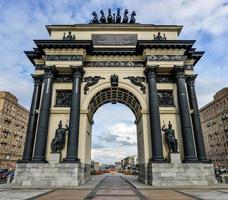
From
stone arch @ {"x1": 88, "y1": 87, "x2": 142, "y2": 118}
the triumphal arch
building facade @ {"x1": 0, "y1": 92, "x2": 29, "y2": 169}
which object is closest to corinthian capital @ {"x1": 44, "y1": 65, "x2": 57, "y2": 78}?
the triumphal arch

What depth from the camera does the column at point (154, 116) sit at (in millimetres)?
17844

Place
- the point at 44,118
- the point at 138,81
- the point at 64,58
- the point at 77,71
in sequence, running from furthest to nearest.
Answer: the point at 138,81 → the point at 64,58 → the point at 77,71 → the point at 44,118

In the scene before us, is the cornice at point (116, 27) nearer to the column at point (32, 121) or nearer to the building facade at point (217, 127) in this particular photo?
the column at point (32, 121)

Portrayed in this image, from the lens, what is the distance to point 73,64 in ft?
68.3

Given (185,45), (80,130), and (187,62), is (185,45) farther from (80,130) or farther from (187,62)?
(80,130)

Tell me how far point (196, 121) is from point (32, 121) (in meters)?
17.1

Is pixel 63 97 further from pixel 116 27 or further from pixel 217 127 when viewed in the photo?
pixel 217 127

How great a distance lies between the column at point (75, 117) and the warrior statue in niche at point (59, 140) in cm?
91

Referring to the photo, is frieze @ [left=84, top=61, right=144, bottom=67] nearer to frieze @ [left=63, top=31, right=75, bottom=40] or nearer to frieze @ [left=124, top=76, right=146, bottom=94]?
frieze @ [left=124, top=76, right=146, bottom=94]

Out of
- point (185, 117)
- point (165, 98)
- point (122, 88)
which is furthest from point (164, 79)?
point (185, 117)

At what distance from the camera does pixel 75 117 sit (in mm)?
18969

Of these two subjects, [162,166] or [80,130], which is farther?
[80,130]

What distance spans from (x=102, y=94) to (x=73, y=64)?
4822 mm

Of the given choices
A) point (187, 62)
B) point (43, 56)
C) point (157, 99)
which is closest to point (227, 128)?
point (187, 62)
